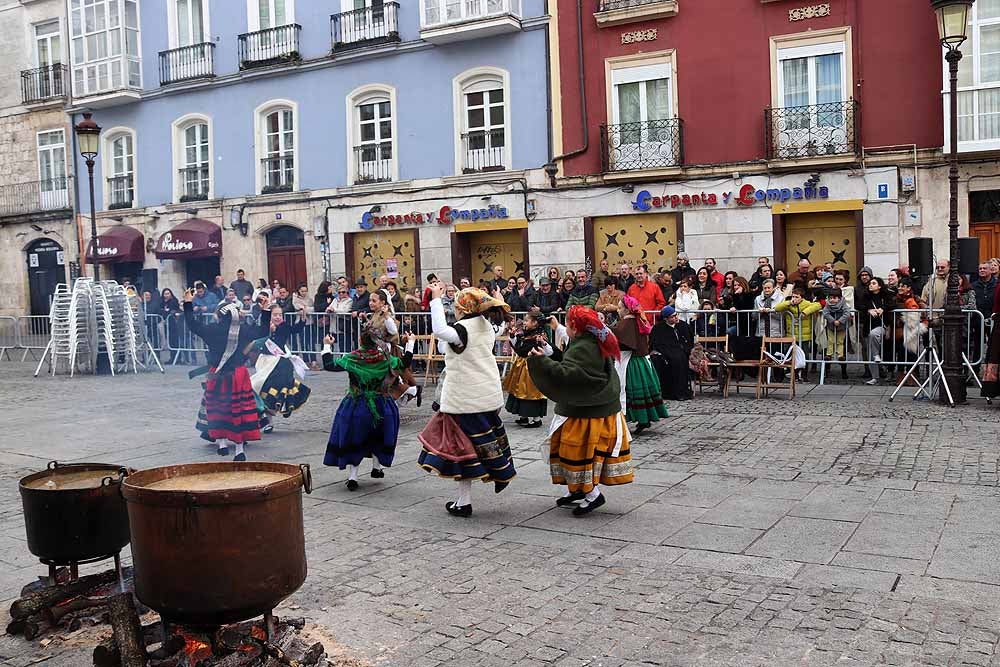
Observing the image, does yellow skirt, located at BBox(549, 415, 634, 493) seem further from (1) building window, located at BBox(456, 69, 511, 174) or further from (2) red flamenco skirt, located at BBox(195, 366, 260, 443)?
(1) building window, located at BBox(456, 69, 511, 174)

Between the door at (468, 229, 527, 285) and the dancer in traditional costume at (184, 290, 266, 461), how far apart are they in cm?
1211

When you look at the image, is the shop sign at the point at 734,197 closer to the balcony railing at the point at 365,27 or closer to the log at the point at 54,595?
the balcony railing at the point at 365,27

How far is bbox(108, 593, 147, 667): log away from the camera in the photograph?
13.4ft

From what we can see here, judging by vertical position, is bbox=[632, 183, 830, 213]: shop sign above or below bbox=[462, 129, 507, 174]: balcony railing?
below

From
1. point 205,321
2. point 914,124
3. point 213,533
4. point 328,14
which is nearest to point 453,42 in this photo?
point 328,14

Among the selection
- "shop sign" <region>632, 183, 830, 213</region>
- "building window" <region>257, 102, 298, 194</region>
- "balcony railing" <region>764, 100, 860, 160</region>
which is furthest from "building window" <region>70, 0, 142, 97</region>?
"balcony railing" <region>764, 100, 860, 160</region>

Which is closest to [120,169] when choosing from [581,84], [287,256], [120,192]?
[120,192]

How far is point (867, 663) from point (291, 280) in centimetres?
2146

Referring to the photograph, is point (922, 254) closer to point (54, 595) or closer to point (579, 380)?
point (579, 380)

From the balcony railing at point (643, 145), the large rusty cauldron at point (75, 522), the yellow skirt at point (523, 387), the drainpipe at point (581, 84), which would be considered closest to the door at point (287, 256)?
the drainpipe at point (581, 84)

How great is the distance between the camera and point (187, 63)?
2553cm

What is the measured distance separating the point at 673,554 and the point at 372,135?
732 inches

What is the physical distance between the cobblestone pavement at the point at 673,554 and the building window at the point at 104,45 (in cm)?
1863

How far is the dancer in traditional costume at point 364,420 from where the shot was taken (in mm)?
7957
